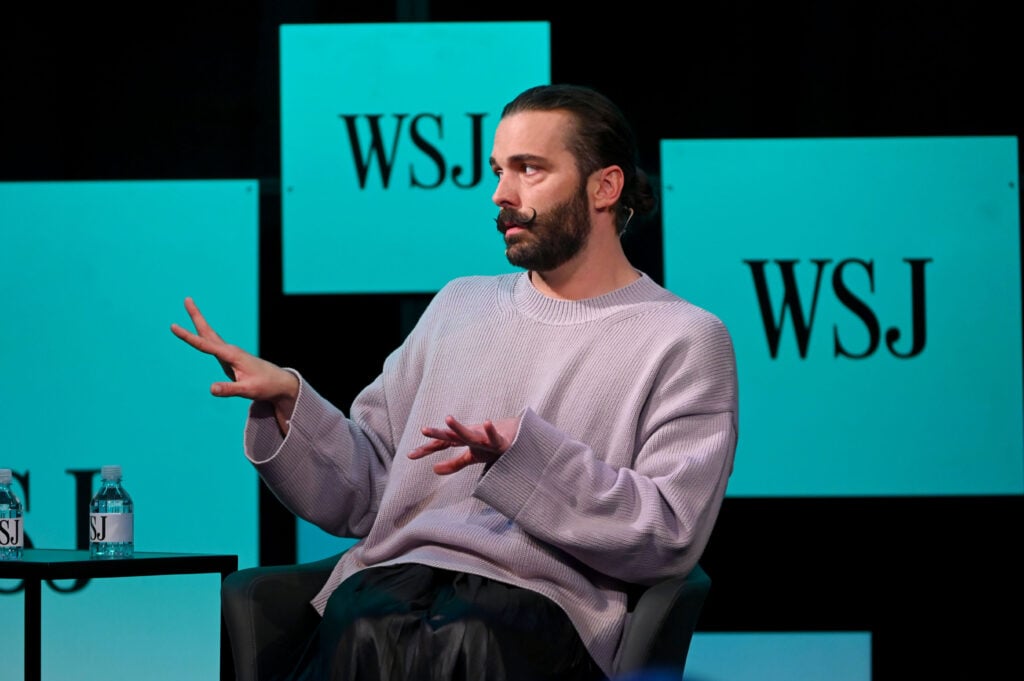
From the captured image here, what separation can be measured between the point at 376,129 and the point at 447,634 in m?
1.85

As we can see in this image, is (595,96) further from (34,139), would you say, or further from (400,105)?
(34,139)

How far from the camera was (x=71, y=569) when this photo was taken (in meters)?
2.44

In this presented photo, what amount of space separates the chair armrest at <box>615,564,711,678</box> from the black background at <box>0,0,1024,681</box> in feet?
4.70

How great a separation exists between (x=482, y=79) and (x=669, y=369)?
1.48 m

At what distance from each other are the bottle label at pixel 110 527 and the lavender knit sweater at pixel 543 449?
38 cm

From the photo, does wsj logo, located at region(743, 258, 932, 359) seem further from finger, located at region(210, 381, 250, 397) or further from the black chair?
finger, located at region(210, 381, 250, 397)

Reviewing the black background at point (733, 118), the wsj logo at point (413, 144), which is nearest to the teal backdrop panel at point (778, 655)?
the black background at point (733, 118)

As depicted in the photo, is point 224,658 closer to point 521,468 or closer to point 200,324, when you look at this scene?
point 200,324

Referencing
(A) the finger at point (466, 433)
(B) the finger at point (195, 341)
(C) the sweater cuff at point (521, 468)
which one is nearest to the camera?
(A) the finger at point (466, 433)

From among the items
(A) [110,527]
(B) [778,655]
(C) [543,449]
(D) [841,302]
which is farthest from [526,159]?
(B) [778,655]

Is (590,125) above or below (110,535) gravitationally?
above

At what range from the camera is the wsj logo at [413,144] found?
362 centimetres

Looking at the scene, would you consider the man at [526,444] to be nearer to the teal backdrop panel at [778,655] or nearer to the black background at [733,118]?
the black background at [733,118]

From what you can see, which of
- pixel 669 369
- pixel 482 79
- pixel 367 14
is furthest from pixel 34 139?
pixel 669 369
